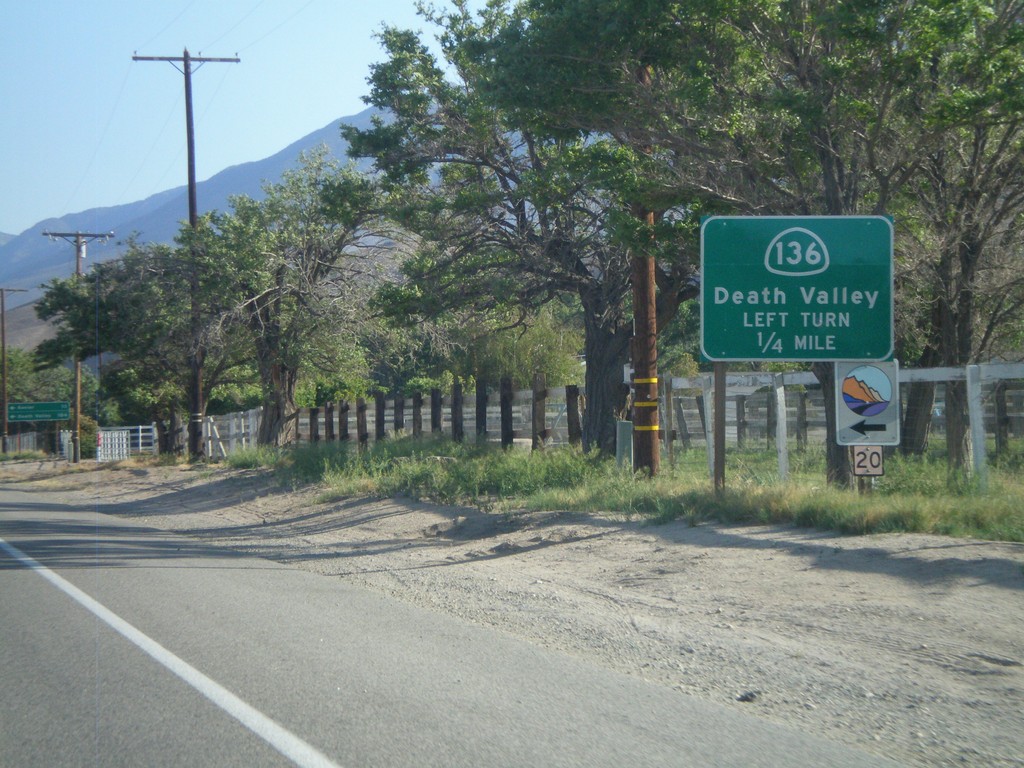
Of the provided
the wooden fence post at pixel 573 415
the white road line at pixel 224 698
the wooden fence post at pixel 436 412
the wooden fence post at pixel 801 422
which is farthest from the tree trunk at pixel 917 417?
the wooden fence post at pixel 436 412

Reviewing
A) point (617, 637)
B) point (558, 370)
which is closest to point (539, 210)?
point (617, 637)

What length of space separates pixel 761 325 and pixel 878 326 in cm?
141

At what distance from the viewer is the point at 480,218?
18.8 m

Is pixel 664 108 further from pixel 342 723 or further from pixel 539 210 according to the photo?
pixel 342 723

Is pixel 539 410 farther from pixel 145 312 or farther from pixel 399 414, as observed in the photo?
pixel 145 312

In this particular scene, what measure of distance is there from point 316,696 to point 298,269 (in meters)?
22.8

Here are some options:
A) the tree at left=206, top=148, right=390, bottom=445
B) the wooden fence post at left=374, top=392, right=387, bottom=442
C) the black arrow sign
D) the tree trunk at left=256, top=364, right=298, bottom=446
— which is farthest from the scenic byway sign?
the tree trunk at left=256, top=364, right=298, bottom=446

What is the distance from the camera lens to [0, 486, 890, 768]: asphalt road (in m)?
5.18

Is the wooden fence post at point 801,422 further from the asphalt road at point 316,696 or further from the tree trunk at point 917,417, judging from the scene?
the asphalt road at point 316,696

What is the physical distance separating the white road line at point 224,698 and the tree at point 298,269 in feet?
60.0

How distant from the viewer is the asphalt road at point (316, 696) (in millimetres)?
5180

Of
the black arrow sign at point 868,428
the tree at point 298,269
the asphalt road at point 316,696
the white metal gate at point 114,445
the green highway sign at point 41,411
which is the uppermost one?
the tree at point 298,269

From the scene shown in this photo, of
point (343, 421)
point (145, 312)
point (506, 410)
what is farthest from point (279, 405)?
point (506, 410)

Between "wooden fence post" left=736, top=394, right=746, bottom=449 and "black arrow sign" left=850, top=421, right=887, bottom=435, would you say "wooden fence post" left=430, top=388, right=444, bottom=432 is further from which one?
"black arrow sign" left=850, top=421, right=887, bottom=435
